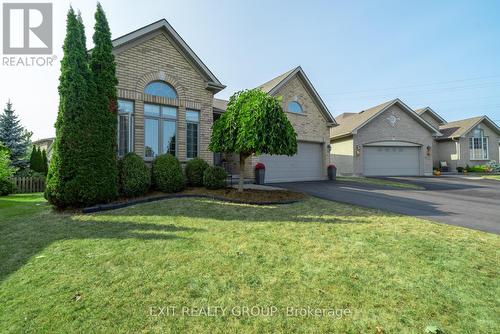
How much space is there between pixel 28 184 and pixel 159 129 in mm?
9741

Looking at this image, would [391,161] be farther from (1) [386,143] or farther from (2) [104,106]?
(2) [104,106]

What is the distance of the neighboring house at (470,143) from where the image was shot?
23.9 metres

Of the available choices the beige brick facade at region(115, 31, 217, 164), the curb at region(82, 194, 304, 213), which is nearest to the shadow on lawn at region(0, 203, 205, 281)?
the curb at region(82, 194, 304, 213)

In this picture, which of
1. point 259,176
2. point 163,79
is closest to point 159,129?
point 163,79

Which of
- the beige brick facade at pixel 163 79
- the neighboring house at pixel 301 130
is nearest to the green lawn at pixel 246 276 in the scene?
the beige brick facade at pixel 163 79

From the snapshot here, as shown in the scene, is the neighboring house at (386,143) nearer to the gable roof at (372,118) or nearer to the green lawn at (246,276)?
the gable roof at (372,118)

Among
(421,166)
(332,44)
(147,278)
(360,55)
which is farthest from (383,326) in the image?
(421,166)

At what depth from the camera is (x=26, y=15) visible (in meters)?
8.46

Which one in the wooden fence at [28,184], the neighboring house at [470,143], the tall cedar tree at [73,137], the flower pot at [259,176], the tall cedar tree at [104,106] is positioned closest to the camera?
the tall cedar tree at [73,137]

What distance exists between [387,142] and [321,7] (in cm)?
1328

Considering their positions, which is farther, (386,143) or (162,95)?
(386,143)

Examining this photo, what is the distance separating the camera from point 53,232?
520 centimetres

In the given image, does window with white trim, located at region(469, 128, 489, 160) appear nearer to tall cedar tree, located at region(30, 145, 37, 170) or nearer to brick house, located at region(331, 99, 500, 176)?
brick house, located at region(331, 99, 500, 176)

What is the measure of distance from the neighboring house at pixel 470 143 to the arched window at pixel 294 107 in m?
18.0
